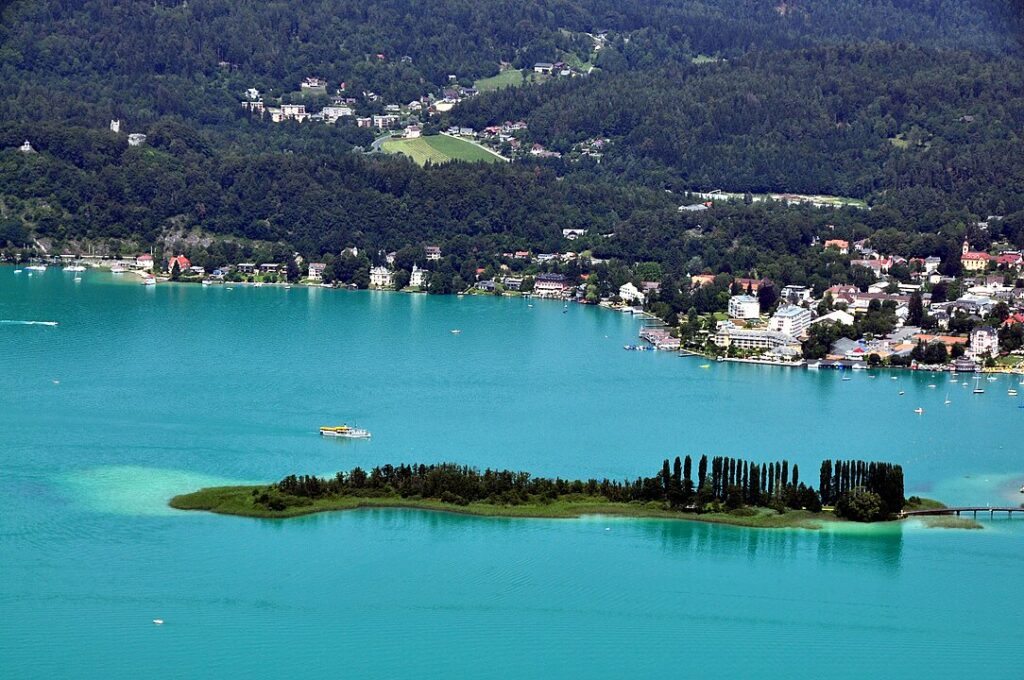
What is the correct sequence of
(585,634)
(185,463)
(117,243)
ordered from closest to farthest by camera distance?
1. (585,634)
2. (185,463)
3. (117,243)

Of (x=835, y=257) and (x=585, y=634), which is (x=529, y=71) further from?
(x=585, y=634)

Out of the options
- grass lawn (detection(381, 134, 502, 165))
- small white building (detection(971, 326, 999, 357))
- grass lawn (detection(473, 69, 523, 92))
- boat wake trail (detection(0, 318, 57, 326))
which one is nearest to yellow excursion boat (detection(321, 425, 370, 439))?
boat wake trail (detection(0, 318, 57, 326))

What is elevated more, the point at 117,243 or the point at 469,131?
the point at 469,131

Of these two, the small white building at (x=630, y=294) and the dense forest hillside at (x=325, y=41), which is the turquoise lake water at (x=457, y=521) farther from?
the dense forest hillside at (x=325, y=41)

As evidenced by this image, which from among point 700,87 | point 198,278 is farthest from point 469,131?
point 198,278

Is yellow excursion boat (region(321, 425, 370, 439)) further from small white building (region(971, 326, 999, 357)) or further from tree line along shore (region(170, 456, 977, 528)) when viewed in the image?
small white building (region(971, 326, 999, 357))

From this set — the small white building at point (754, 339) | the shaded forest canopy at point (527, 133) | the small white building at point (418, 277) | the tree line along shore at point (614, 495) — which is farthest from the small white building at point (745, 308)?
the tree line along shore at point (614, 495)
